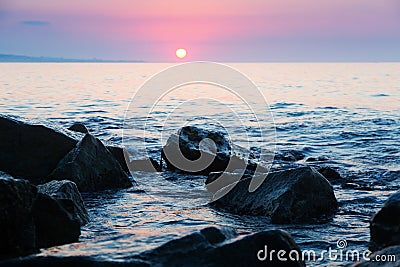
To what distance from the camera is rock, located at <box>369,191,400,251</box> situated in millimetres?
5070

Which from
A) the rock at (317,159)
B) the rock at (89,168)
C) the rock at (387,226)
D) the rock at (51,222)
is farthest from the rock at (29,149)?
the rock at (317,159)

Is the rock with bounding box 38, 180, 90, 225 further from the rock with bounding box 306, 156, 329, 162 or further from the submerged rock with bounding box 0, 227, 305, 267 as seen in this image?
the rock with bounding box 306, 156, 329, 162

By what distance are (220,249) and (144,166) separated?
6.40 m

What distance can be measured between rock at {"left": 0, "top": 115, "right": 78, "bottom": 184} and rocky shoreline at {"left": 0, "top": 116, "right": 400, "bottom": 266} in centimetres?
1

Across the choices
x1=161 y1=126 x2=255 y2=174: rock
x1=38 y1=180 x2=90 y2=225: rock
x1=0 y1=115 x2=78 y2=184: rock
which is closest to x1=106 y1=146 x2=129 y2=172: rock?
x1=161 y1=126 x2=255 y2=174: rock

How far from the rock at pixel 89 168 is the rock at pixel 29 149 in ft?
1.76

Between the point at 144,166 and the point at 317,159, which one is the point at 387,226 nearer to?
the point at 144,166

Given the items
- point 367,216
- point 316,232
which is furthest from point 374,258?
point 367,216

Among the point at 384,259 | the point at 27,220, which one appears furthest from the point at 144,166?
the point at 384,259

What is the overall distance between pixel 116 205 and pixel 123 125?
35.7ft

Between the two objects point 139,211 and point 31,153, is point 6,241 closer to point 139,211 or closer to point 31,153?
point 139,211

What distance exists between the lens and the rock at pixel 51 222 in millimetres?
4676

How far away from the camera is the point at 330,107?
80.1 ft

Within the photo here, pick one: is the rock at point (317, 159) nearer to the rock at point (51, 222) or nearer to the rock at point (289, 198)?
the rock at point (289, 198)
